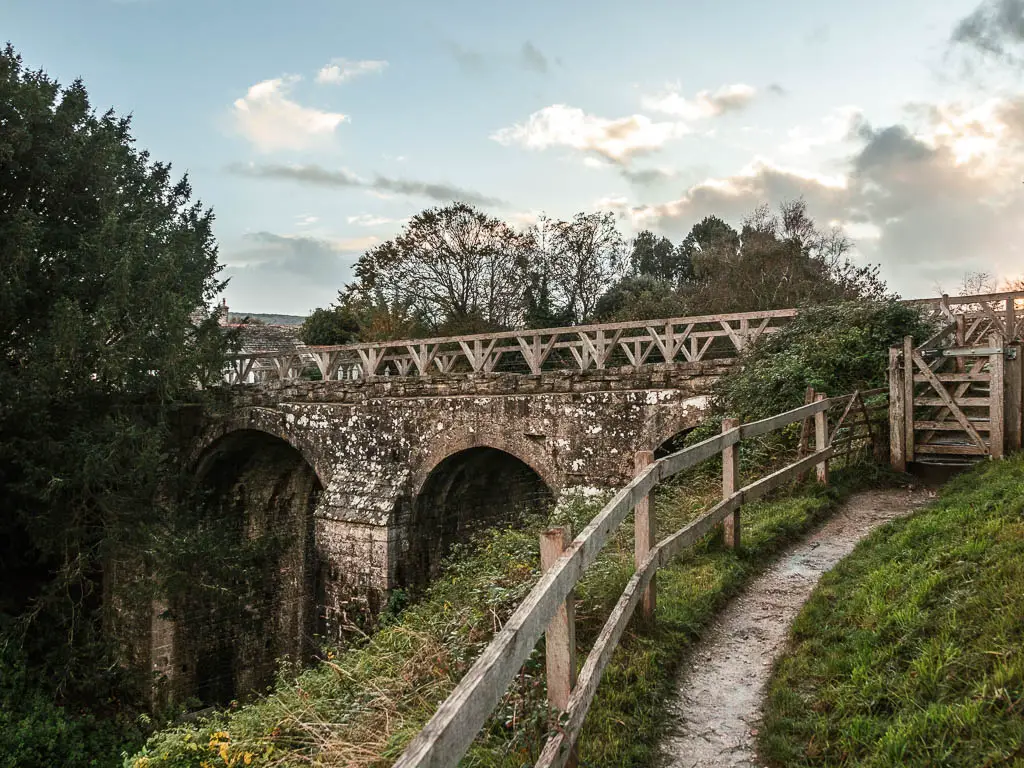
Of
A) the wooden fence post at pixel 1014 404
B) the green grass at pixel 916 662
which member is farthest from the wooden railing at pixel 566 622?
the wooden fence post at pixel 1014 404

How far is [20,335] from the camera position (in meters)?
12.2

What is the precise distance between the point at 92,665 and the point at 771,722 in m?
12.9

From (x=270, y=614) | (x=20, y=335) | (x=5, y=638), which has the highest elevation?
(x=20, y=335)

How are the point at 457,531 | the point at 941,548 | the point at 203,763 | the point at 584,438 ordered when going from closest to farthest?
the point at 941,548 < the point at 203,763 < the point at 584,438 < the point at 457,531

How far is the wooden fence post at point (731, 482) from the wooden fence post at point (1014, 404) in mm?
3968

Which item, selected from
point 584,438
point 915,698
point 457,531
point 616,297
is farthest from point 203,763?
point 616,297

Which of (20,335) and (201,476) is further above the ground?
(20,335)

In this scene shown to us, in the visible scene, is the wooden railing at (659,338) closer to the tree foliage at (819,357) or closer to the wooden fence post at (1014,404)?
the tree foliage at (819,357)

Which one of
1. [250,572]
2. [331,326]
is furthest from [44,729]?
[331,326]

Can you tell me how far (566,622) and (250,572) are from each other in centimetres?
1443

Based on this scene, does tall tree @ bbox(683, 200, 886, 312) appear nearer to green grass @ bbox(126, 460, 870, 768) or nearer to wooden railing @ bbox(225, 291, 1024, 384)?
wooden railing @ bbox(225, 291, 1024, 384)

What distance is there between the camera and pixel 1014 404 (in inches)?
309

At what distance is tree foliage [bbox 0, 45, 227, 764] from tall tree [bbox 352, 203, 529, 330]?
15.8 meters

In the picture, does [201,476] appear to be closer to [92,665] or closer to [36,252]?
[92,665]
